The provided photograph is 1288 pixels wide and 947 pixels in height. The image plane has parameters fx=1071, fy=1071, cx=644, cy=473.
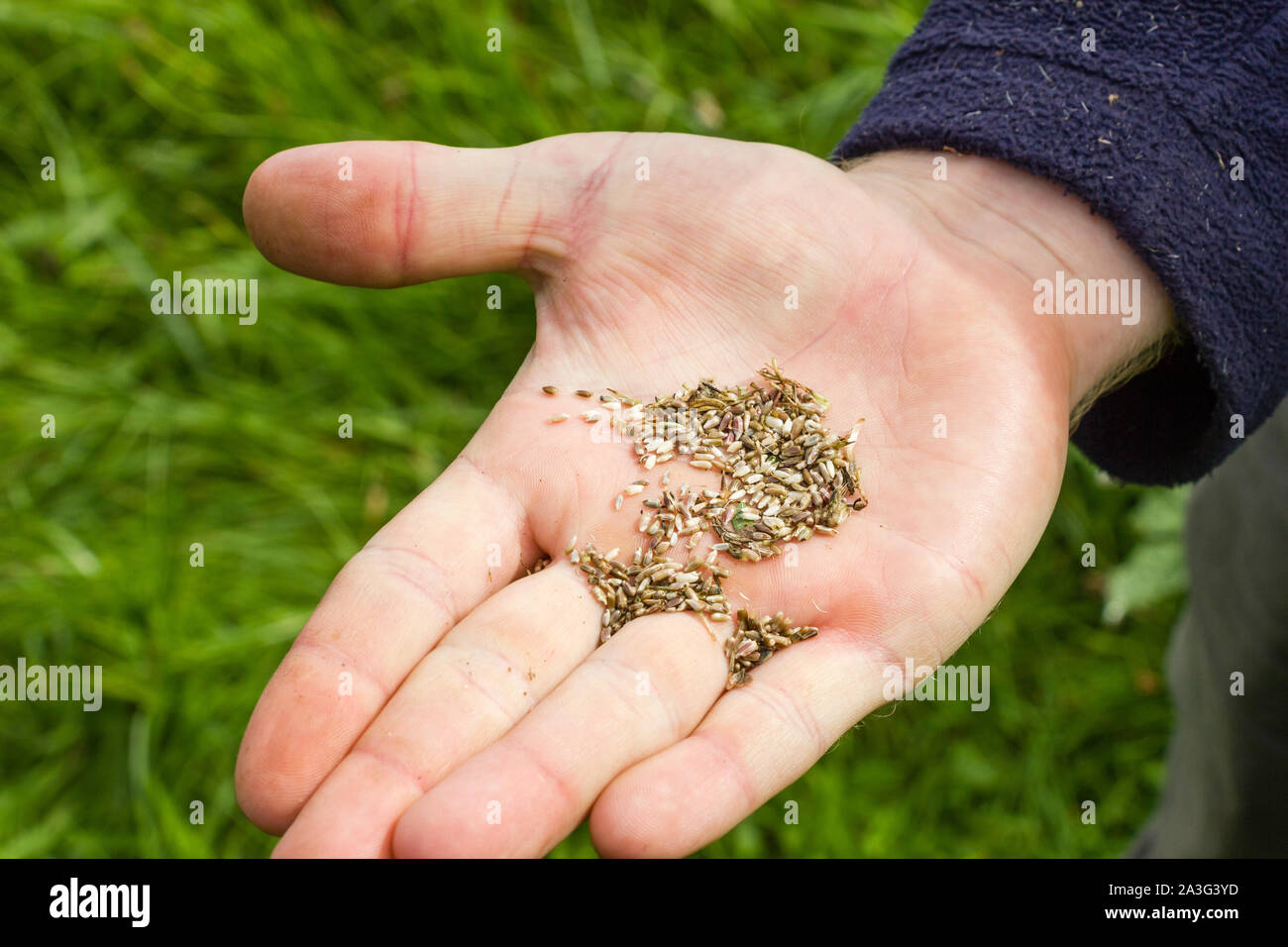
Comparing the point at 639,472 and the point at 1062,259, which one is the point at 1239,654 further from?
the point at 639,472

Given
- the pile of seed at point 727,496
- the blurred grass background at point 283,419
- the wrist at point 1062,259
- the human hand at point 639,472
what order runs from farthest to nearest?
the blurred grass background at point 283,419 → the wrist at point 1062,259 → the pile of seed at point 727,496 → the human hand at point 639,472

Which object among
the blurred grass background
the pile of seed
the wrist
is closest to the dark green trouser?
the wrist

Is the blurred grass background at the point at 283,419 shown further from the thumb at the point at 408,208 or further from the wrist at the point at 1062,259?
the thumb at the point at 408,208

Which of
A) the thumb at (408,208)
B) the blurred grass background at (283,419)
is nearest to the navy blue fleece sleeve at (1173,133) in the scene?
the thumb at (408,208)

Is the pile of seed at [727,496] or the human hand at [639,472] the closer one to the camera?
the human hand at [639,472]

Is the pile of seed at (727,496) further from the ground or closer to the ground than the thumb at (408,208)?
closer to the ground

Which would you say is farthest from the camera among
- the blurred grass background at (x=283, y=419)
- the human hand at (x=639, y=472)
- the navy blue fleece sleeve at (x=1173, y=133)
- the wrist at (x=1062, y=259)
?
the blurred grass background at (x=283, y=419)

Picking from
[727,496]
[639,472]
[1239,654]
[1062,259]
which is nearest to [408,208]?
[639,472]
